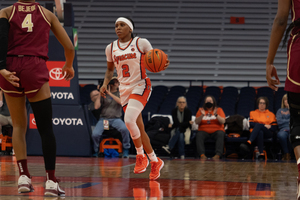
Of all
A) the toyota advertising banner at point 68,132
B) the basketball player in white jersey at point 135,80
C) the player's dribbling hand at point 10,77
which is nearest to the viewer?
the player's dribbling hand at point 10,77

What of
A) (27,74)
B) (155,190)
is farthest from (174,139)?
(27,74)

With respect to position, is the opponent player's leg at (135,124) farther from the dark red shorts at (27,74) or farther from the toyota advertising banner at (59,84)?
the toyota advertising banner at (59,84)

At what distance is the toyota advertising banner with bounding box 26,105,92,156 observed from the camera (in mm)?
8461

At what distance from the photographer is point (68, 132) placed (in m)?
8.48

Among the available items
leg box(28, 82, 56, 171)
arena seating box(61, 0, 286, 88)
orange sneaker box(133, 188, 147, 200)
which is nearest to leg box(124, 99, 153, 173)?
orange sneaker box(133, 188, 147, 200)

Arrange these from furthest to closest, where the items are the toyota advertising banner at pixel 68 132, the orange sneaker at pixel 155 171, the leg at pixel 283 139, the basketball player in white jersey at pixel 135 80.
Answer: the leg at pixel 283 139 < the toyota advertising banner at pixel 68 132 < the basketball player in white jersey at pixel 135 80 < the orange sneaker at pixel 155 171

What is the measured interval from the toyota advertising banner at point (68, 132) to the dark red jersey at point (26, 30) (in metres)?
5.11

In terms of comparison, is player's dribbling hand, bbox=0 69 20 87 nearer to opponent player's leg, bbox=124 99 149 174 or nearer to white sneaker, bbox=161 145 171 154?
opponent player's leg, bbox=124 99 149 174

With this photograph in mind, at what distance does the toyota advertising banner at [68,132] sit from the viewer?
846cm

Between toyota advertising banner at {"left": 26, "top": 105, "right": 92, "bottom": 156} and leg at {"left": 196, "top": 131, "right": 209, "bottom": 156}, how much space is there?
7.88 ft

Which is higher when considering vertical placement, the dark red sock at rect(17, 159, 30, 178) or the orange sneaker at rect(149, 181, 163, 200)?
the dark red sock at rect(17, 159, 30, 178)

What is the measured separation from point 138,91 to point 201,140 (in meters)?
4.23

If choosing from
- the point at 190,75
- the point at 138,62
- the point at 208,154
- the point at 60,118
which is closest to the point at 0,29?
the point at 138,62

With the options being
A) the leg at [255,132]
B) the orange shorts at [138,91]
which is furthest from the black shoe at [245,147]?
the orange shorts at [138,91]
